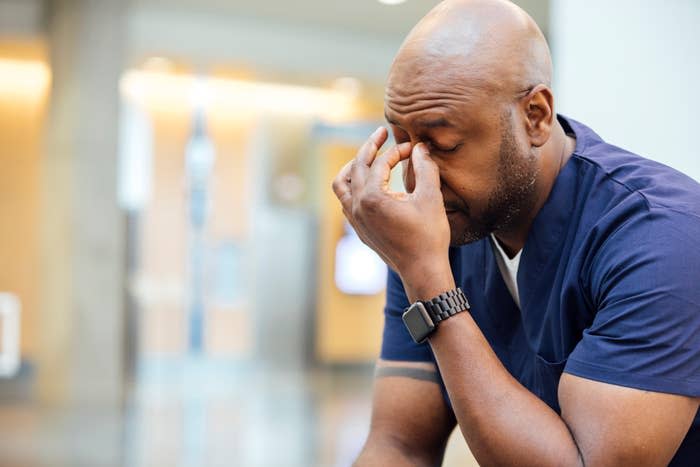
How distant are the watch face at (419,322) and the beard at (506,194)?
0.50 ft

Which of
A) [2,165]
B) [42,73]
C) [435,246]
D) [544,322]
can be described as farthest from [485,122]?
[2,165]

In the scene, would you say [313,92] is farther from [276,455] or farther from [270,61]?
[276,455]

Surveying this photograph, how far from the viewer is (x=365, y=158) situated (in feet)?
3.88

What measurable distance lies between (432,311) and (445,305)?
2 cm

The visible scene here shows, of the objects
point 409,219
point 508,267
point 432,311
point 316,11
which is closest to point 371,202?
point 409,219

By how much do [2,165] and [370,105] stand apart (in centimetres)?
360

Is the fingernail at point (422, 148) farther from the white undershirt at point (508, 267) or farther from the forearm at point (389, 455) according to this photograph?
the forearm at point (389, 455)

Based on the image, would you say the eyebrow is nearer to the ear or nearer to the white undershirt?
the ear

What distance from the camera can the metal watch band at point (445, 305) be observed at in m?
1.05

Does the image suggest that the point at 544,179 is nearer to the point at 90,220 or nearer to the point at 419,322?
the point at 419,322

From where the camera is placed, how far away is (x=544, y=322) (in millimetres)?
1147

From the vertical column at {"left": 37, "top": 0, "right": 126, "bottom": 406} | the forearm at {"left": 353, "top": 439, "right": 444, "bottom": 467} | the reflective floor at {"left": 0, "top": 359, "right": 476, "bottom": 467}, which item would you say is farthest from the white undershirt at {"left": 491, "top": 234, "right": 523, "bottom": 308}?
the vertical column at {"left": 37, "top": 0, "right": 126, "bottom": 406}

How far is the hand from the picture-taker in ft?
3.55

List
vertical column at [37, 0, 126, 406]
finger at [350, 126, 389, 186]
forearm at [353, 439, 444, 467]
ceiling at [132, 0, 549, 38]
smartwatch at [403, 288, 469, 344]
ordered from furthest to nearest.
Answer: ceiling at [132, 0, 549, 38] < vertical column at [37, 0, 126, 406] < forearm at [353, 439, 444, 467] < finger at [350, 126, 389, 186] < smartwatch at [403, 288, 469, 344]
